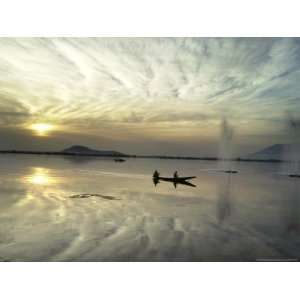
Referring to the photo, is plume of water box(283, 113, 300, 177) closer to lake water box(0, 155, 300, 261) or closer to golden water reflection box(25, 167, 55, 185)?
lake water box(0, 155, 300, 261)

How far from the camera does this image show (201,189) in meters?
11.1

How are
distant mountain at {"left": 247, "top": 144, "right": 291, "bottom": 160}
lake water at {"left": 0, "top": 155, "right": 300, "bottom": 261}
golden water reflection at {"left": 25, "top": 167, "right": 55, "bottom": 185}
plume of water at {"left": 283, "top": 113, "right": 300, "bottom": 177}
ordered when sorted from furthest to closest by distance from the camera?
golden water reflection at {"left": 25, "top": 167, "right": 55, "bottom": 185}
distant mountain at {"left": 247, "top": 144, "right": 291, "bottom": 160}
plume of water at {"left": 283, "top": 113, "right": 300, "bottom": 177}
lake water at {"left": 0, "top": 155, "right": 300, "bottom": 261}

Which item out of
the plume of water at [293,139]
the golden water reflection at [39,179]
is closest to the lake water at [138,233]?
the plume of water at [293,139]

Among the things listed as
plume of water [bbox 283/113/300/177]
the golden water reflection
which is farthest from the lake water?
the golden water reflection

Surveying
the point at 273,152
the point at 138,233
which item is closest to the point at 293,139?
the point at 273,152

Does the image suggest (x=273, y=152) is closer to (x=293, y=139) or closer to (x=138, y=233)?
(x=293, y=139)

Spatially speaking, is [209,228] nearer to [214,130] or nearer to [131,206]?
[214,130]

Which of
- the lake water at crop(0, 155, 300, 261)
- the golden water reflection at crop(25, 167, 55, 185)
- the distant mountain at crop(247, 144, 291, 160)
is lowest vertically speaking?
the lake water at crop(0, 155, 300, 261)

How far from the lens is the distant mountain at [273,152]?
213 inches

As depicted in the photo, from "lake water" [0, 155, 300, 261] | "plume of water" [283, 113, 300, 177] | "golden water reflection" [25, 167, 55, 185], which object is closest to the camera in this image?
"lake water" [0, 155, 300, 261]

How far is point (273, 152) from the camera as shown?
6184 mm

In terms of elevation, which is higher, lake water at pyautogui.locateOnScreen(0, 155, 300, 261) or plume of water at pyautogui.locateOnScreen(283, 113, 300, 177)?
plume of water at pyautogui.locateOnScreen(283, 113, 300, 177)

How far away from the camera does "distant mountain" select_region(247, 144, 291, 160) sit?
540 centimetres
